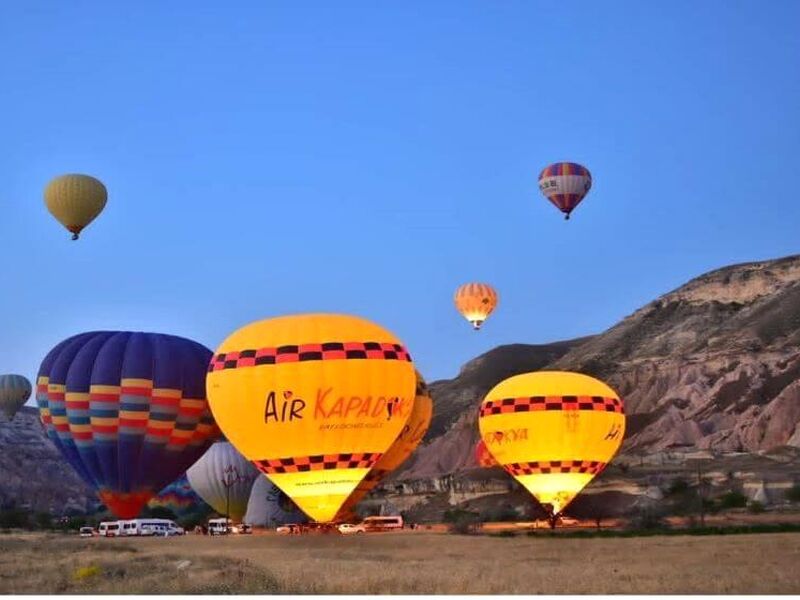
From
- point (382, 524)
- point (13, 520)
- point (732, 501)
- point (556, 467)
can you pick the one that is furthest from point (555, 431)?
point (13, 520)

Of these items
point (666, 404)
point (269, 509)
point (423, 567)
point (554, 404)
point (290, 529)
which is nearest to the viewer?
point (423, 567)

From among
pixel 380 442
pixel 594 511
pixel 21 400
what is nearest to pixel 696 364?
pixel 594 511

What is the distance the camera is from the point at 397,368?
37344mm

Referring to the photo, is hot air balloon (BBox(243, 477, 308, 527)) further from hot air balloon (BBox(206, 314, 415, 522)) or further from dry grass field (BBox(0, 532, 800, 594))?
hot air balloon (BBox(206, 314, 415, 522))

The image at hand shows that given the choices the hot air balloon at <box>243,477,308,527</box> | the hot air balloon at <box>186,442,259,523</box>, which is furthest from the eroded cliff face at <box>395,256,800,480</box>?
the hot air balloon at <box>243,477,308,527</box>

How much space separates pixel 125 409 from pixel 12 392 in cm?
3302

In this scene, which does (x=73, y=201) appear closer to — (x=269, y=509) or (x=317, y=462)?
(x=269, y=509)

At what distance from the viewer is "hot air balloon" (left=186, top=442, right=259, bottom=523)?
55.8 metres

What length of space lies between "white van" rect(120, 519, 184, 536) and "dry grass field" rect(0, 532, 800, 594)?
12538 millimetres

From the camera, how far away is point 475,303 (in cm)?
6700

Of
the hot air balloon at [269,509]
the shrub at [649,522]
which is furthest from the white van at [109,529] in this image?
the shrub at [649,522]

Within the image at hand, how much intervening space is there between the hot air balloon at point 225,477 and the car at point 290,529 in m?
7.78

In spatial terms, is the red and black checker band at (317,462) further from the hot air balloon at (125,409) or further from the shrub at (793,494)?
the shrub at (793,494)

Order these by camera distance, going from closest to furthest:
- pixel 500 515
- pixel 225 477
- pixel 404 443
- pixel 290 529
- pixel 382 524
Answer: pixel 290 529 → pixel 404 443 → pixel 382 524 → pixel 225 477 → pixel 500 515
